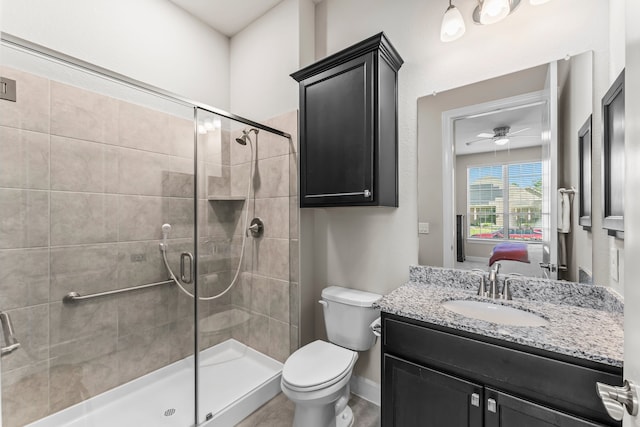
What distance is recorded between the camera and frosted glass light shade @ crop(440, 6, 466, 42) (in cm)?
144

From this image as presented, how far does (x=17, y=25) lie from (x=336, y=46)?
1889 millimetres

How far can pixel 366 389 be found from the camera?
6.31 ft

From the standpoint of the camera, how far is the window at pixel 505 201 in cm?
139

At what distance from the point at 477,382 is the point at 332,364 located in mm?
744

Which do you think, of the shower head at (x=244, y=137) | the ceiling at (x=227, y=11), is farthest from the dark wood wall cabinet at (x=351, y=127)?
the ceiling at (x=227, y=11)

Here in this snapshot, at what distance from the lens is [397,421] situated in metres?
1.23

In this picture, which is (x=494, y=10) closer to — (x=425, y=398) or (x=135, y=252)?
(x=425, y=398)

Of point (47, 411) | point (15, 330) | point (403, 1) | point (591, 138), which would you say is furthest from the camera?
point (403, 1)

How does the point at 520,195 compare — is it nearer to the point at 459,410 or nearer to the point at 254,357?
the point at 459,410

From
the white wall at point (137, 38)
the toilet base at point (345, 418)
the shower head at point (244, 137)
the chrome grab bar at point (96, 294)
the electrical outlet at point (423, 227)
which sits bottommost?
the toilet base at point (345, 418)

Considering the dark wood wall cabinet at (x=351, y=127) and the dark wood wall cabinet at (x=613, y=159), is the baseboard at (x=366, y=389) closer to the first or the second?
the dark wood wall cabinet at (x=351, y=127)

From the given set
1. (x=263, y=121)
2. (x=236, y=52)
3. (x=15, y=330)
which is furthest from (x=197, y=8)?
(x=15, y=330)

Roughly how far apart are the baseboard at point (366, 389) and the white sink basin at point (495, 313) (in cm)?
91

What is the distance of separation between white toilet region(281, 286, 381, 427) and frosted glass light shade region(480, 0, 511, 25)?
5.32 feet
